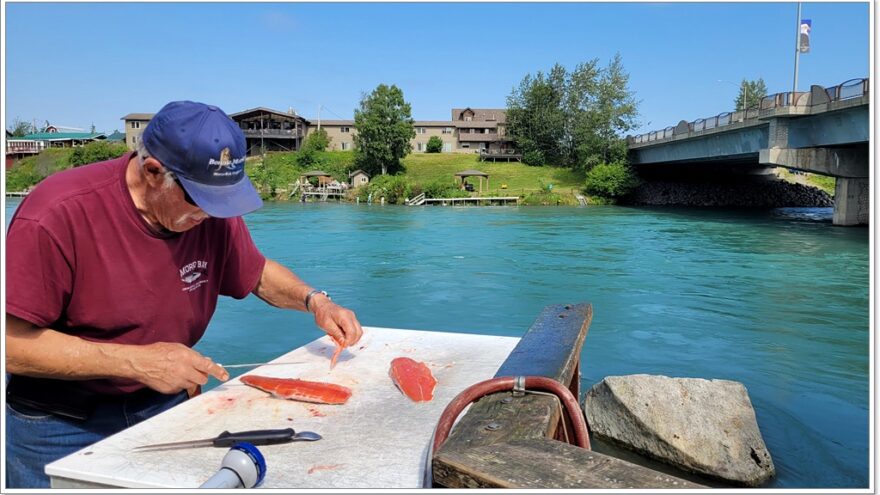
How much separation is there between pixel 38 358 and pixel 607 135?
206ft

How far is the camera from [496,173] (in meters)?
68.3

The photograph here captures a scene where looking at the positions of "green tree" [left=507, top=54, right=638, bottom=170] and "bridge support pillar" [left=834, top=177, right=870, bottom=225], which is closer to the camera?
"bridge support pillar" [left=834, top=177, right=870, bottom=225]

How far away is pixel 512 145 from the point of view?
85.4 m

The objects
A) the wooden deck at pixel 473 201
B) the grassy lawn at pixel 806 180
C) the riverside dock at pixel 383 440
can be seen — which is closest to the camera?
the riverside dock at pixel 383 440

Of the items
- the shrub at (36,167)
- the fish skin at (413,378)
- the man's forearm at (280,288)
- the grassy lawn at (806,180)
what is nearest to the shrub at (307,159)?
the shrub at (36,167)

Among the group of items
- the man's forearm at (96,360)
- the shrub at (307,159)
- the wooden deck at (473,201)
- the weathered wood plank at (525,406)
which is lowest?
the wooden deck at (473,201)

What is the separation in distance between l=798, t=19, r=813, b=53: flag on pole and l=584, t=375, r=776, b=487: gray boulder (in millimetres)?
41853

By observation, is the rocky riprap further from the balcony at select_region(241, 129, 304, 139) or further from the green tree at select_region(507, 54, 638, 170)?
the balcony at select_region(241, 129, 304, 139)

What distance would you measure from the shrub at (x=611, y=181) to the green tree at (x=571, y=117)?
3.26 m

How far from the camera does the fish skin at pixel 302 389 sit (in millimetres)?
2891

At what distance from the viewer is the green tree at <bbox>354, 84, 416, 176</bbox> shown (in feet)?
235

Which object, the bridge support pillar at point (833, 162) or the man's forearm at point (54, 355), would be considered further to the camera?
the bridge support pillar at point (833, 162)

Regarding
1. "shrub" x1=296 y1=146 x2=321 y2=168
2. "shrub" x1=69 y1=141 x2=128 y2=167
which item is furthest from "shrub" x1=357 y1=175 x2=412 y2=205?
"shrub" x1=69 y1=141 x2=128 y2=167

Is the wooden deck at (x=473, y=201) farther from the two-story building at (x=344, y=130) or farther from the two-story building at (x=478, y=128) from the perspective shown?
the two-story building at (x=478, y=128)
